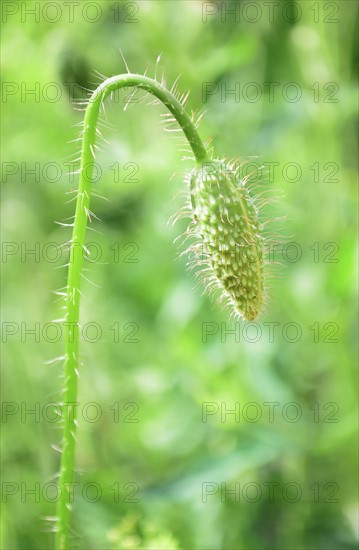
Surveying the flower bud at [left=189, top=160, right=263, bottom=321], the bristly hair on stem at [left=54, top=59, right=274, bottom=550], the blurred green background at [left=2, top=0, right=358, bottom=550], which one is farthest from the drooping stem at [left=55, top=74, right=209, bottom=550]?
the blurred green background at [left=2, top=0, right=358, bottom=550]

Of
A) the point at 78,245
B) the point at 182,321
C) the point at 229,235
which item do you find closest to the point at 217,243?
the point at 229,235

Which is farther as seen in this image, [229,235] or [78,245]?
[229,235]

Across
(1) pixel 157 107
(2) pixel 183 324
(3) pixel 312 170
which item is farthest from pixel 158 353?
(1) pixel 157 107

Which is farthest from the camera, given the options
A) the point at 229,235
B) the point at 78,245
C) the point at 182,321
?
the point at 182,321

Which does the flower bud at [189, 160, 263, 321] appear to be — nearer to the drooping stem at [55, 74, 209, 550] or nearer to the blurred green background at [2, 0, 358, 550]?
the drooping stem at [55, 74, 209, 550]

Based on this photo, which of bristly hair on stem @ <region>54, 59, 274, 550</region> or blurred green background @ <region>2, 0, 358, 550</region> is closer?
bristly hair on stem @ <region>54, 59, 274, 550</region>

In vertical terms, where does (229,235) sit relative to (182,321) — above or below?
above

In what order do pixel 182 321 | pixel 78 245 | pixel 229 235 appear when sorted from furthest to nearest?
pixel 182 321 < pixel 229 235 < pixel 78 245

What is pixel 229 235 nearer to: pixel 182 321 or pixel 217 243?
pixel 217 243
